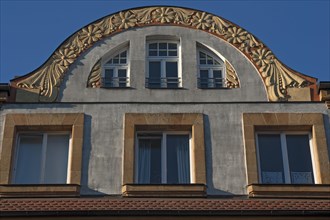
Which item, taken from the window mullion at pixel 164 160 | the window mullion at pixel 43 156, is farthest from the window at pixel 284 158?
the window mullion at pixel 43 156

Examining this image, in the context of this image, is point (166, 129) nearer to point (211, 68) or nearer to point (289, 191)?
point (211, 68)

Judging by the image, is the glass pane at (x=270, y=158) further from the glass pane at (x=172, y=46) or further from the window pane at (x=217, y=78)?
the glass pane at (x=172, y=46)

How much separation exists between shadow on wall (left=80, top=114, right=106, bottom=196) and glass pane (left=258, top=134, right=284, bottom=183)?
5034mm

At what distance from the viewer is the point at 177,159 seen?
2289 cm

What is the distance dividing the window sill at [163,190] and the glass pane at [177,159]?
579 millimetres

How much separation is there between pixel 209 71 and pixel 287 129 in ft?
11.0

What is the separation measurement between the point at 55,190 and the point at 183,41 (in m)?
6.92

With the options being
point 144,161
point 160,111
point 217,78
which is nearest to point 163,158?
point 144,161

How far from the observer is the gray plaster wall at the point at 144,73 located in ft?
78.2

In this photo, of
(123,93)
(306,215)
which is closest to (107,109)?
(123,93)

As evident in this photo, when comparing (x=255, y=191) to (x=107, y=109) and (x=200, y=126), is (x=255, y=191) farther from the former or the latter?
(x=107, y=109)

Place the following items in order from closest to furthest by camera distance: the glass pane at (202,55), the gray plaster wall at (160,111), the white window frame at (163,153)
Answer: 1. the gray plaster wall at (160,111)
2. the white window frame at (163,153)
3. the glass pane at (202,55)

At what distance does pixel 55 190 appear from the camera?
21.8m

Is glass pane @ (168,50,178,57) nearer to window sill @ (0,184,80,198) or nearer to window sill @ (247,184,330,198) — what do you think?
window sill @ (247,184,330,198)
